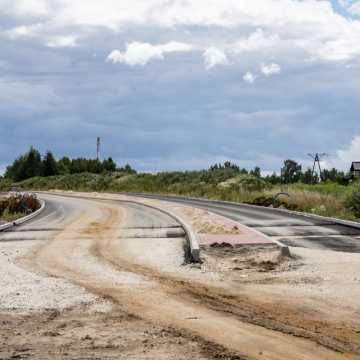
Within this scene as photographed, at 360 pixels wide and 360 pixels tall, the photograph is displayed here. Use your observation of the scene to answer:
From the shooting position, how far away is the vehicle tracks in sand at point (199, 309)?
6.96m

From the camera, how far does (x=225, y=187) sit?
58.7m

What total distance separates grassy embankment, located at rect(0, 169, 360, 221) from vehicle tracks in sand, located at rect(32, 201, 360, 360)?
15.1 meters

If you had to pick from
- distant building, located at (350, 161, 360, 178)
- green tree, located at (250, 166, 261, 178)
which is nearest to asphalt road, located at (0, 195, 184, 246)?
green tree, located at (250, 166, 261, 178)

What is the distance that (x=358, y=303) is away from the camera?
375 inches

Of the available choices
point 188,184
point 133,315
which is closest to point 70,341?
point 133,315

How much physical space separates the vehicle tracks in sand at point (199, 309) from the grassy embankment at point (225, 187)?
49.5 ft

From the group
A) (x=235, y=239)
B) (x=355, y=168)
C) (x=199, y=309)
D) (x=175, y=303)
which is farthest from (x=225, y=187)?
(x=199, y=309)

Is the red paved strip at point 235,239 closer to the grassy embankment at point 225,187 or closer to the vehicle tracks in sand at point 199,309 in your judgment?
the vehicle tracks in sand at point 199,309

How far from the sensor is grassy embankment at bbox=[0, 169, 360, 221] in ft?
109

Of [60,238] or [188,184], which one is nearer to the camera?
[60,238]

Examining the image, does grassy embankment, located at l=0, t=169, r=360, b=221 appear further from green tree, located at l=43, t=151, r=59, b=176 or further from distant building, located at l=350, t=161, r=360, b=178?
distant building, located at l=350, t=161, r=360, b=178

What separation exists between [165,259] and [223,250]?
139cm

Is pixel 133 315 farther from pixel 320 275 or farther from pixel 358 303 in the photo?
pixel 320 275

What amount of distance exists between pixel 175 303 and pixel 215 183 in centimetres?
5671
